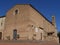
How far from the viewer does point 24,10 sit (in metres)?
39.1

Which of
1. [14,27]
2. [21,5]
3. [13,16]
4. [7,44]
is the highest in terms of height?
[21,5]

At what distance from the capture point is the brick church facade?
38.1 meters

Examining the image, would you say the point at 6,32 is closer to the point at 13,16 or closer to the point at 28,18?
the point at 13,16

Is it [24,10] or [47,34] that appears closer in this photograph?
[24,10]

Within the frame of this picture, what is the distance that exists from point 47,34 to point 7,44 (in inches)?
749

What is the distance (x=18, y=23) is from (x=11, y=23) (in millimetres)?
2028

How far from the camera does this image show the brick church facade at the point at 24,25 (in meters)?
38.1

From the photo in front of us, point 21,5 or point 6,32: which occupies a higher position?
point 21,5

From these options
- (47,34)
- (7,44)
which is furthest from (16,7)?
(7,44)

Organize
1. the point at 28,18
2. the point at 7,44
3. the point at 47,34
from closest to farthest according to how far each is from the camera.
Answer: the point at 7,44 → the point at 28,18 → the point at 47,34

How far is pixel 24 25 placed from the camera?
38375 millimetres

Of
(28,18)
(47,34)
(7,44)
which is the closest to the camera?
(7,44)

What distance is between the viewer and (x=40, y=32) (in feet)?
129

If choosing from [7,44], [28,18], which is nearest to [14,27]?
[28,18]
